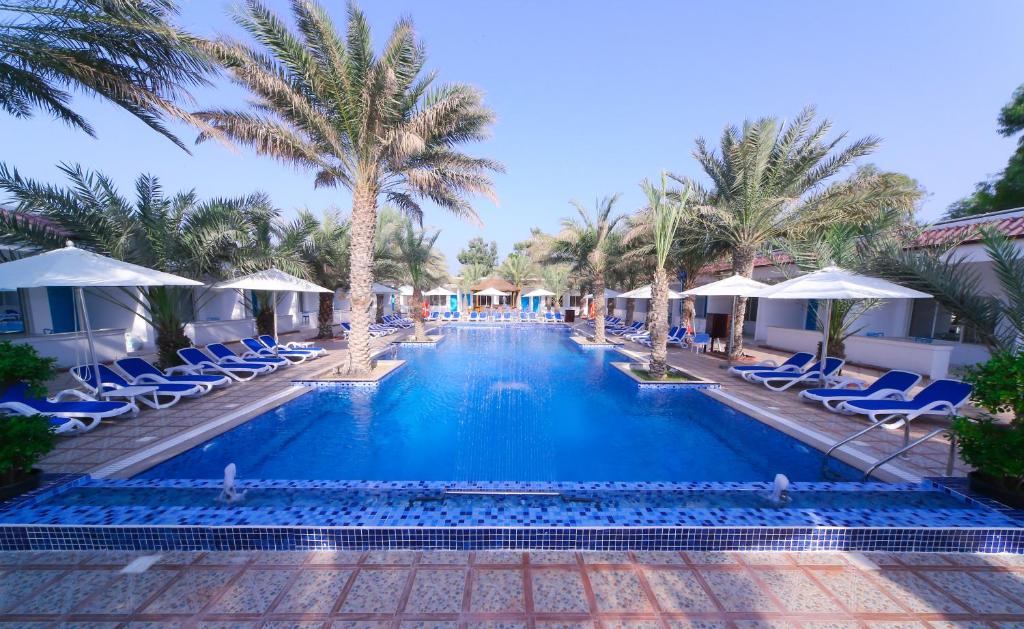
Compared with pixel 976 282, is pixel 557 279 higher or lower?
higher

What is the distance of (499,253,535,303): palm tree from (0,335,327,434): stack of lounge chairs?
1026 inches

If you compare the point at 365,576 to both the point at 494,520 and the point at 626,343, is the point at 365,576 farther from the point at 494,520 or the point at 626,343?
the point at 626,343

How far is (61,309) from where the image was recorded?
10.2 metres

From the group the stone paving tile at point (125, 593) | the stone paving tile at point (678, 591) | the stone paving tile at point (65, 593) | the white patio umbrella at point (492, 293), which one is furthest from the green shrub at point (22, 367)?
the white patio umbrella at point (492, 293)

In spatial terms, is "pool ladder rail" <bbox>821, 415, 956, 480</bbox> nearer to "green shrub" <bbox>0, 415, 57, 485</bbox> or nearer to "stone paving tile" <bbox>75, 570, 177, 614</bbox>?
"stone paving tile" <bbox>75, 570, 177, 614</bbox>

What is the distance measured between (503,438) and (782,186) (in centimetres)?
1019

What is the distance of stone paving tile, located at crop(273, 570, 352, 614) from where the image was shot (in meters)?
2.43

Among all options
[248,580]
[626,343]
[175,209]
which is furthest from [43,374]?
[626,343]

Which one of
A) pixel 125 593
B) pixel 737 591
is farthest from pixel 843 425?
pixel 125 593

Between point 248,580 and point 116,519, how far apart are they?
4.85 ft

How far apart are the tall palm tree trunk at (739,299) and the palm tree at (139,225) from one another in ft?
43.3

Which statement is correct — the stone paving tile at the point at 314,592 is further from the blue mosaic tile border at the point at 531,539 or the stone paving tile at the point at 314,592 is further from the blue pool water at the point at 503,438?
the blue pool water at the point at 503,438

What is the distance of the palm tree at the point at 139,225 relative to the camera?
7008 millimetres

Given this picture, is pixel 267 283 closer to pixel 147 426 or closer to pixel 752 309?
pixel 147 426
